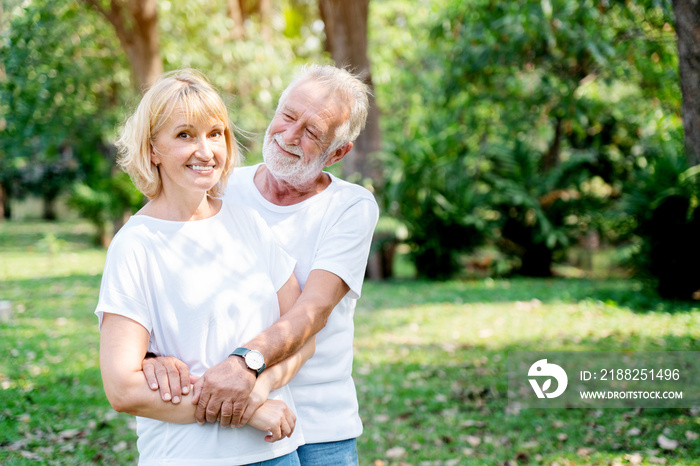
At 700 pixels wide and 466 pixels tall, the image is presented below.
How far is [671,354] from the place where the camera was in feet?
19.8

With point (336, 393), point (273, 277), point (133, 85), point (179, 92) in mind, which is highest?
point (133, 85)

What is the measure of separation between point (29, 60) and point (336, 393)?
8237 millimetres

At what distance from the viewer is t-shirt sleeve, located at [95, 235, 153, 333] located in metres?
1.73

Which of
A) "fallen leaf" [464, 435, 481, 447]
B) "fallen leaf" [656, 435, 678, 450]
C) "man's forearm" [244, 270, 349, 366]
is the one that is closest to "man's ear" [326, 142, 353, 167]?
"man's forearm" [244, 270, 349, 366]

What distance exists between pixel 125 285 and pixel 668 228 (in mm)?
8073

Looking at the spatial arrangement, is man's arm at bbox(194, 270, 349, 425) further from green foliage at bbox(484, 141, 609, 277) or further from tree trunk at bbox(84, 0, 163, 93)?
green foliage at bbox(484, 141, 609, 277)

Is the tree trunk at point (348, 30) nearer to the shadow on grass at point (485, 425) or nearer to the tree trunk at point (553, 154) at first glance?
Result: the tree trunk at point (553, 154)

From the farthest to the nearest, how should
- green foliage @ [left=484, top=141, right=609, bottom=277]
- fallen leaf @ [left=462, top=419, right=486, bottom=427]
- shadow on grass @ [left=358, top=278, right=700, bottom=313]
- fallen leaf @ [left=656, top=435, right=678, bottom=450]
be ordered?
green foliage @ [left=484, top=141, right=609, bottom=277] → shadow on grass @ [left=358, top=278, right=700, bottom=313] → fallen leaf @ [left=462, top=419, right=486, bottom=427] → fallen leaf @ [left=656, top=435, right=678, bottom=450]

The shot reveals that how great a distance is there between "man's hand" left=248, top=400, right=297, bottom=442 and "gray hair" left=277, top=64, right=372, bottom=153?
101 centimetres

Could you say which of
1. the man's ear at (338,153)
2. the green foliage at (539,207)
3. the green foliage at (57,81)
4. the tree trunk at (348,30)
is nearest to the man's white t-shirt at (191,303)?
the man's ear at (338,153)

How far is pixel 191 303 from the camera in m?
1.81

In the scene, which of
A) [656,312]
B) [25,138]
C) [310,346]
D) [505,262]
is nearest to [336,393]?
[310,346]

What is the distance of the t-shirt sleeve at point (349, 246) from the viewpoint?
2.14 metres

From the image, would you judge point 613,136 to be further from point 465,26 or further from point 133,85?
point 133,85
